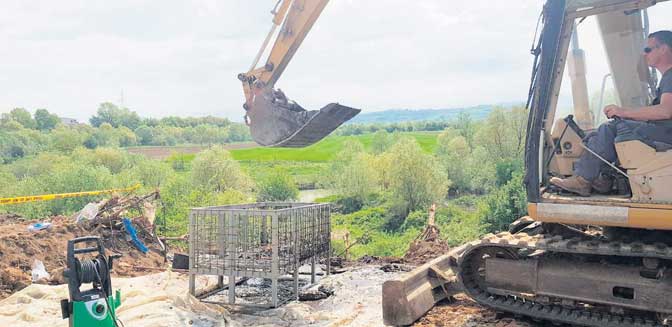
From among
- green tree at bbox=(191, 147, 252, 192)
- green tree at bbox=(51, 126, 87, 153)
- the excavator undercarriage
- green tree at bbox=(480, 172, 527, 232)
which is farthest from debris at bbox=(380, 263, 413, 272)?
green tree at bbox=(51, 126, 87, 153)

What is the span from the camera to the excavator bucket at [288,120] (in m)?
7.95

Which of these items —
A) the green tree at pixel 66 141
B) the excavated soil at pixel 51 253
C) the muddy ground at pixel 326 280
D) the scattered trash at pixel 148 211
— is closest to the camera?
the muddy ground at pixel 326 280

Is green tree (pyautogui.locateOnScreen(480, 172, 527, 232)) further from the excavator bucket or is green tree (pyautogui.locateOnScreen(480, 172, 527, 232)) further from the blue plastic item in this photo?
the excavator bucket

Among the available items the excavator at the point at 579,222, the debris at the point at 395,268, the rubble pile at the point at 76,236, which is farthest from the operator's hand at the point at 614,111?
the rubble pile at the point at 76,236

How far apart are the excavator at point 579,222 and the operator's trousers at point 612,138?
54 mm

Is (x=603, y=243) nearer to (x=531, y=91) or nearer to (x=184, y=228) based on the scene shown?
(x=531, y=91)

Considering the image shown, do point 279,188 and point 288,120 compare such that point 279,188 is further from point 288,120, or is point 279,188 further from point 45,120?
point 45,120

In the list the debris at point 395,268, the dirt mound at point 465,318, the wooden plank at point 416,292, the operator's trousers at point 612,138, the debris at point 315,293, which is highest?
the operator's trousers at point 612,138

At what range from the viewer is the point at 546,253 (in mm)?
5453

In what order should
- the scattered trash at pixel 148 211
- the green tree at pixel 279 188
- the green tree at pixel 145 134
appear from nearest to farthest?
the scattered trash at pixel 148 211 → the green tree at pixel 279 188 → the green tree at pixel 145 134

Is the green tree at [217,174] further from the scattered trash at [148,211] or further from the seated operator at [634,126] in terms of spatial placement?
the seated operator at [634,126]

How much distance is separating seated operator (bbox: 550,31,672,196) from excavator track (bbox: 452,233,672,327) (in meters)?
0.48

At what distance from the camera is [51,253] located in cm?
984

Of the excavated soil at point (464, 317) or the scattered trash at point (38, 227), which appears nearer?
the excavated soil at point (464, 317)
